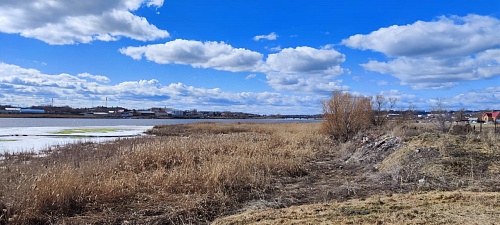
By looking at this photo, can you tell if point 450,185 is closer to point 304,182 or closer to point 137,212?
point 304,182

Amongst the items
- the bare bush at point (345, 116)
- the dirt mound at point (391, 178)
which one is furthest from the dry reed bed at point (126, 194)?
the bare bush at point (345, 116)

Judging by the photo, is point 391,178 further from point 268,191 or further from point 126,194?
point 126,194

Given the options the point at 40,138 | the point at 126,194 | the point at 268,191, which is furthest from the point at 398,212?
the point at 40,138

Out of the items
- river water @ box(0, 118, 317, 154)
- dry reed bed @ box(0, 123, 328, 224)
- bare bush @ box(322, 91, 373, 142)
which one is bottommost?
river water @ box(0, 118, 317, 154)

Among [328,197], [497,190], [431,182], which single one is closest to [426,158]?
[431,182]

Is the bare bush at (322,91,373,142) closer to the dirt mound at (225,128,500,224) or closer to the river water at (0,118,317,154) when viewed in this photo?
the dirt mound at (225,128,500,224)

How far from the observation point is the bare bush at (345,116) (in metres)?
26.2

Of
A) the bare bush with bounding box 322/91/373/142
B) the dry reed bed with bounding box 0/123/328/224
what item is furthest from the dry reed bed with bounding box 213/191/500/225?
the bare bush with bounding box 322/91/373/142

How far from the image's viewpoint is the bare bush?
2619cm

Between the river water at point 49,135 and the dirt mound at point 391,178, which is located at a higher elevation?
the dirt mound at point 391,178

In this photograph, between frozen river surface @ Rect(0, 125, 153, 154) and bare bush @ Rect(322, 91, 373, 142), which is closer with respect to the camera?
frozen river surface @ Rect(0, 125, 153, 154)

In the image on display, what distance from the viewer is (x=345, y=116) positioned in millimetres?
26344

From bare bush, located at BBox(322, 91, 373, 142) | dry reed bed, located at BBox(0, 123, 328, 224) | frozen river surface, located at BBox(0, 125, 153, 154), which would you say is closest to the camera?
dry reed bed, located at BBox(0, 123, 328, 224)

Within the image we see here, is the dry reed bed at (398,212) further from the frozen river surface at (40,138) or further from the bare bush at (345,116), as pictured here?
the bare bush at (345,116)
